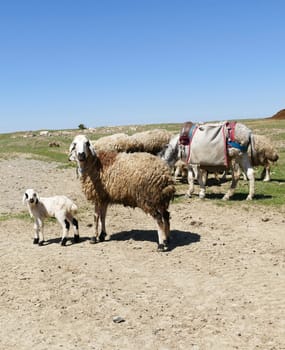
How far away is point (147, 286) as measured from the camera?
24.1 feet

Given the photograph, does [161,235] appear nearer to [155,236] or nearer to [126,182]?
[155,236]

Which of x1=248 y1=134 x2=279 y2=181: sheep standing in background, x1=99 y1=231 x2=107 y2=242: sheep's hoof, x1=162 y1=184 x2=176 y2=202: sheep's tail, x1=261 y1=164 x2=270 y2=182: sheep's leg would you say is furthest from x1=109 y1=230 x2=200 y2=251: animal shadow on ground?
x1=261 y1=164 x2=270 y2=182: sheep's leg

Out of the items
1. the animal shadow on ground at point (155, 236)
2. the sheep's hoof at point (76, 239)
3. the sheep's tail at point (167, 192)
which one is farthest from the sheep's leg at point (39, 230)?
the sheep's tail at point (167, 192)

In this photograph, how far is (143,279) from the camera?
7680 millimetres

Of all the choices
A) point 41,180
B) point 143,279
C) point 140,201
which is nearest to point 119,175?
point 140,201

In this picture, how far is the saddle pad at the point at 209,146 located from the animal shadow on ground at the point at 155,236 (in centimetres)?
402

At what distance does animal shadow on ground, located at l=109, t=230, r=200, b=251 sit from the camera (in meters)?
9.81

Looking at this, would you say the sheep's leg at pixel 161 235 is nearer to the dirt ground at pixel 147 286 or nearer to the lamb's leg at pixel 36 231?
the dirt ground at pixel 147 286

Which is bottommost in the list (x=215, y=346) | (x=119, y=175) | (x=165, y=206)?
(x=215, y=346)

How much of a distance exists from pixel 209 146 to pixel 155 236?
4.65m

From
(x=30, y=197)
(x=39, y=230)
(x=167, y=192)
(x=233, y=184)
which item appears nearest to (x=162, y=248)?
(x=167, y=192)

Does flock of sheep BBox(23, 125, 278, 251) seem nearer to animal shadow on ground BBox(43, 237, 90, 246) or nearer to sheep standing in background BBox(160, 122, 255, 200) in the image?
animal shadow on ground BBox(43, 237, 90, 246)

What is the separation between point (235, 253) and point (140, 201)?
2231mm

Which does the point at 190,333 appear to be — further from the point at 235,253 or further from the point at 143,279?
the point at 235,253
